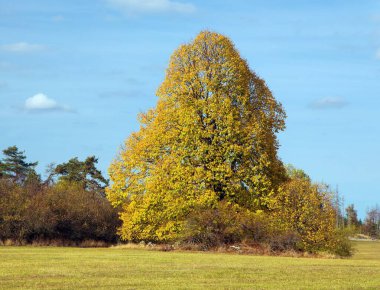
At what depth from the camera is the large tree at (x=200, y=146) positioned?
49938 mm

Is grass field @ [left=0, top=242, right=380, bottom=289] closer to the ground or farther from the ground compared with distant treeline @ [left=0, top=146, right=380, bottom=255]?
closer to the ground

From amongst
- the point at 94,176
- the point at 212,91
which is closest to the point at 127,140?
the point at 212,91

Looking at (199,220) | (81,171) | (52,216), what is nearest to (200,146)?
(199,220)

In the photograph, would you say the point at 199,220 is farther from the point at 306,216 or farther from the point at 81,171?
the point at 81,171

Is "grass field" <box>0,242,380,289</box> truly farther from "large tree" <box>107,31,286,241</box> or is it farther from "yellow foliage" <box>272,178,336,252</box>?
"large tree" <box>107,31,286,241</box>

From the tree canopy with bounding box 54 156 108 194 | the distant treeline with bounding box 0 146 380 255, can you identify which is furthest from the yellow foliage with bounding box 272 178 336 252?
the tree canopy with bounding box 54 156 108 194

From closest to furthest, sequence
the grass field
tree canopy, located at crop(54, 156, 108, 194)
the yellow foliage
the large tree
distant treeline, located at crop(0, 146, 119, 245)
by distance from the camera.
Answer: the grass field < the yellow foliage < the large tree < distant treeline, located at crop(0, 146, 119, 245) < tree canopy, located at crop(54, 156, 108, 194)

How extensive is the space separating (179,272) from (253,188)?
23197 millimetres

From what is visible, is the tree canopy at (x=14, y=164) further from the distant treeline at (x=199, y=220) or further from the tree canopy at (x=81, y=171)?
the distant treeline at (x=199, y=220)

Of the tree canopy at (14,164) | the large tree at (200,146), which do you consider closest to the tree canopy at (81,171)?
the tree canopy at (14,164)

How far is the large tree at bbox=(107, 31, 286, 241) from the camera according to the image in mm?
49938

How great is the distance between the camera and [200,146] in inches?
1967

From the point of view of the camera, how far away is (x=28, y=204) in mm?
56969

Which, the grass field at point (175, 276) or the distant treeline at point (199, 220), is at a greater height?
the distant treeline at point (199, 220)
